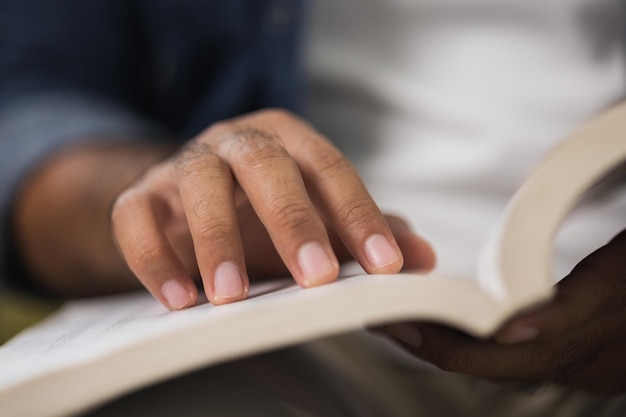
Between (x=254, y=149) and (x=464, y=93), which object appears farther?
(x=464, y=93)

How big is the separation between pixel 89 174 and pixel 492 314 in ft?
1.77

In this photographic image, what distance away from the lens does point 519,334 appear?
322mm

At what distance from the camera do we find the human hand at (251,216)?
0.34 metres

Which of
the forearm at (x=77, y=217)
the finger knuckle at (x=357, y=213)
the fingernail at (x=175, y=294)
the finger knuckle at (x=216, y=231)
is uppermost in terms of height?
the finger knuckle at (x=357, y=213)

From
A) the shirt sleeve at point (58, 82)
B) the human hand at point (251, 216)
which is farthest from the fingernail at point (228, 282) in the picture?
the shirt sleeve at point (58, 82)

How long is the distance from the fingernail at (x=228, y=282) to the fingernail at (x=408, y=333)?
0.28 feet

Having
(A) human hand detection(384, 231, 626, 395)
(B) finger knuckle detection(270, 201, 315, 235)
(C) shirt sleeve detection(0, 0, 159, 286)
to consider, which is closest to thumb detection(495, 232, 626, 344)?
(A) human hand detection(384, 231, 626, 395)

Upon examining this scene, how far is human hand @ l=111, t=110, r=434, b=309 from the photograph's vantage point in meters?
0.34

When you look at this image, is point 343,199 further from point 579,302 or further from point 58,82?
point 58,82

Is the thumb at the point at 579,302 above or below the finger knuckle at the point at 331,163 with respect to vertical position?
below

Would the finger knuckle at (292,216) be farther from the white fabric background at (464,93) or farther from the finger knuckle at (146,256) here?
the white fabric background at (464,93)

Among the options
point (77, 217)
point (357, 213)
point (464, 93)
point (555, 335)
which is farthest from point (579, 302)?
point (77, 217)

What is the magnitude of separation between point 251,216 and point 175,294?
119mm

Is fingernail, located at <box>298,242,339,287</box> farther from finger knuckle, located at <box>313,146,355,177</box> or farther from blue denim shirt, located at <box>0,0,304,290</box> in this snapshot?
blue denim shirt, located at <box>0,0,304,290</box>
